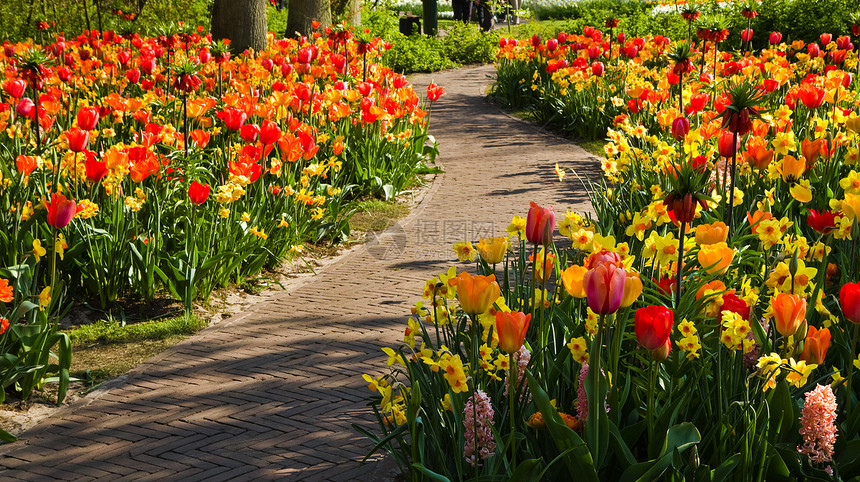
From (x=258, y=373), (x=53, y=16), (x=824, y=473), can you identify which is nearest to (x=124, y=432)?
(x=258, y=373)

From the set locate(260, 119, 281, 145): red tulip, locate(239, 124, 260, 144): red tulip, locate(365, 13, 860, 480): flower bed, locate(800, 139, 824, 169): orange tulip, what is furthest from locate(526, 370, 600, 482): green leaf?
locate(239, 124, 260, 144): red tulip

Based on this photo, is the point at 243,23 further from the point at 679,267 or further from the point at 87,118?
the point at 679,267

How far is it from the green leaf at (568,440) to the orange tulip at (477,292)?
0.25 m

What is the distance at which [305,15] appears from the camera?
43.7 ft

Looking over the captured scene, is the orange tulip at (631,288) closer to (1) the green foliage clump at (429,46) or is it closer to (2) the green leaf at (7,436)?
Answer: (2) the green leaf at (7,436)

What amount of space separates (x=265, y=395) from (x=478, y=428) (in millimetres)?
1623

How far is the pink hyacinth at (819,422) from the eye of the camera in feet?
6.81

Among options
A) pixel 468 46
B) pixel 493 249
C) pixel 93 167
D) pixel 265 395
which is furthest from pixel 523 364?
pixel 468 46

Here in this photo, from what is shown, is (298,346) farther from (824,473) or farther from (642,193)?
(824,473)

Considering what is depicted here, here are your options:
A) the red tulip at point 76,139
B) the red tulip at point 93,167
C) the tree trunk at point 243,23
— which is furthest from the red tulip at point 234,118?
the tree trunk at point 243,23

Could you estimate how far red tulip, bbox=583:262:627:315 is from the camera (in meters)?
1.86

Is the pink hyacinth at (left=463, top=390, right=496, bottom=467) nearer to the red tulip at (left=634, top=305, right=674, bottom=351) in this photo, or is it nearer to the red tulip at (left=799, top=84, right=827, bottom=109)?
the red tulip at (left=634, top=305, right=674, bottom=351)

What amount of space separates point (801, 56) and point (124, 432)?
26.0 ft

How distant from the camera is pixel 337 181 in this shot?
6875 mm
